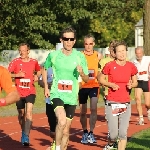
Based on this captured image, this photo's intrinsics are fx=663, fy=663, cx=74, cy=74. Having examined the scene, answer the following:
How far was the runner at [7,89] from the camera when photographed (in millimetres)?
6637

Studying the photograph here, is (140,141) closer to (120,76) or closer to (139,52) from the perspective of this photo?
(120,76)

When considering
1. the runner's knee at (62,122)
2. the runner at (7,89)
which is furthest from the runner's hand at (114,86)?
the runner at (7,89)

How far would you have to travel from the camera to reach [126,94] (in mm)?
10836

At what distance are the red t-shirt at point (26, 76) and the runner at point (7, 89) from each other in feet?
21.8

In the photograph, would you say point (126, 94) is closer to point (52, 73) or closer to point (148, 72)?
point (52, 73)

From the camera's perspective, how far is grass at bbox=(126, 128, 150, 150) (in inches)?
500

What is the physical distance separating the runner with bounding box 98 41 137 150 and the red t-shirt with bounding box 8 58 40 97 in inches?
128

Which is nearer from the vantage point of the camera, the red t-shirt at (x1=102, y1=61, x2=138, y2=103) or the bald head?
the red t-shirt at (x1=102, y1=61, x2=138, y2=103)

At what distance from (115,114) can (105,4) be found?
2844cm

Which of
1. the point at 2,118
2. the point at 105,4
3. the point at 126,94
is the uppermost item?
the point at 105,4

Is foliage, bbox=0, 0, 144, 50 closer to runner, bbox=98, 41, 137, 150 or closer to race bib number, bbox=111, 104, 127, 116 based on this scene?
runner, bbox=98, 41, 137, 150

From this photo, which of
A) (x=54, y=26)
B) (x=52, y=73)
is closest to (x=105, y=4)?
(x=54, y=26)

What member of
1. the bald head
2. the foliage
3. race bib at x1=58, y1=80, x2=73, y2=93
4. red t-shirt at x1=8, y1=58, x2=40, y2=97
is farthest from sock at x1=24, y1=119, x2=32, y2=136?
the foliage

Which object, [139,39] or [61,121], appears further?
[139,39]
